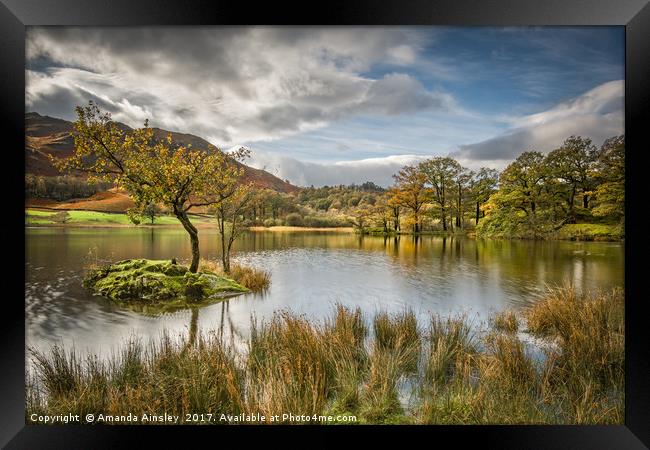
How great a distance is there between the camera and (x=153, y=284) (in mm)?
4137

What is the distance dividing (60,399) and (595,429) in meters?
5.05

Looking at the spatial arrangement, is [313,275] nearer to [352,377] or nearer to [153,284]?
[352,377]

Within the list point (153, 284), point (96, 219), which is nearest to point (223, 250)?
point (153, 284)

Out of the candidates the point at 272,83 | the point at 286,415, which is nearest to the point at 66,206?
the point at 272,83

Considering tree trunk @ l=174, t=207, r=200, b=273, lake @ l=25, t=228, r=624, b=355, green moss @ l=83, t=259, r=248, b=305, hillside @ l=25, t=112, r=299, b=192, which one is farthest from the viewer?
tree trunk @ l=174, t=207, r=200, b=273

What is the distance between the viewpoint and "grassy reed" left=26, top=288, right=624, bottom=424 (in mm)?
2748

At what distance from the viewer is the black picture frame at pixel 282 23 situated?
2.85 metres

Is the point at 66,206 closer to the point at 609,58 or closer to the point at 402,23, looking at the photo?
the point at 402,23

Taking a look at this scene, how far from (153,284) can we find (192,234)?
2.78ft

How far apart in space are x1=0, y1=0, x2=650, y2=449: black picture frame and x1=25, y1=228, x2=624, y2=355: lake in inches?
16.8

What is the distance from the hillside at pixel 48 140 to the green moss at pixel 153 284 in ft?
4.71

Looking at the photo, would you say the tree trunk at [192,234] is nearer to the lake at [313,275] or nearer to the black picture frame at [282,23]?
the lake at [313,275]

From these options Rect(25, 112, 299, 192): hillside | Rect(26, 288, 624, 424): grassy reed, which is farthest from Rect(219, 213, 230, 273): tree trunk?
Rect(26, 288, 624, 424): grassy reed

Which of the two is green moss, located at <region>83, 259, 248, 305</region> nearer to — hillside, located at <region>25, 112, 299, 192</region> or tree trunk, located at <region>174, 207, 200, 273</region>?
tree trunk, located at <region>174, 207, 200, 273</region>
